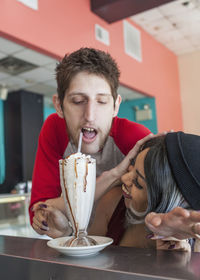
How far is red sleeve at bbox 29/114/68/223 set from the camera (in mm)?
1320

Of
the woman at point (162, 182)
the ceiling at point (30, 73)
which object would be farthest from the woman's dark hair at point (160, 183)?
the ceiling at point (30, 73)

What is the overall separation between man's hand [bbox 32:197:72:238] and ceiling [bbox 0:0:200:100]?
3088mm

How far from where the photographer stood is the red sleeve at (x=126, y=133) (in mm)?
1284

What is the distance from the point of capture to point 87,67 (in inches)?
44.3

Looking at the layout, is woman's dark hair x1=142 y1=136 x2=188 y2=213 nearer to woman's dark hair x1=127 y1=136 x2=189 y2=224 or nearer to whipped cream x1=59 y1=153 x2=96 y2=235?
woman's dark hair x1=127 y1=136 x2=189 y2=224

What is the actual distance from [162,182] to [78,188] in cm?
21

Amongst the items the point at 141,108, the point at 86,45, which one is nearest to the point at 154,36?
the point at 141,108

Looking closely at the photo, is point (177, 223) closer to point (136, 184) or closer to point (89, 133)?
point (136, 184)

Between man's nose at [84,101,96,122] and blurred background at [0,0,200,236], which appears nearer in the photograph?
man's nose at [84,101,96,122]

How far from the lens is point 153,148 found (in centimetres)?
84

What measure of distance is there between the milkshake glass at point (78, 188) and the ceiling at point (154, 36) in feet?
10.7

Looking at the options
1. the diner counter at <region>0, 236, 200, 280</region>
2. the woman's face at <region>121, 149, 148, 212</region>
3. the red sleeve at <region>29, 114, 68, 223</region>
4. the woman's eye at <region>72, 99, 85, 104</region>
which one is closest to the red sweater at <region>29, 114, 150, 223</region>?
the red sleeve at <region>29, 114, 68, 223</region>

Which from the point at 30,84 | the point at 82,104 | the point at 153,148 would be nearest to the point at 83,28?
the point at 30,84

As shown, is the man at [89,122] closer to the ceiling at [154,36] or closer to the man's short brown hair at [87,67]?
the man's short brown hair at [87,67]
